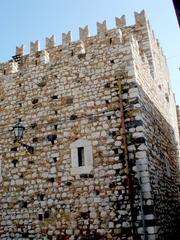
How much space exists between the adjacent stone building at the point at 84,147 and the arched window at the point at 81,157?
0.03 metres

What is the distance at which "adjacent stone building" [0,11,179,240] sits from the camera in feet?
26.9

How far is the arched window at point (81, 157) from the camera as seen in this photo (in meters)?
8.70

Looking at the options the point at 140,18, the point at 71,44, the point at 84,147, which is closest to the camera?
the point at 84,147

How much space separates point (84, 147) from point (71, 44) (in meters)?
3.40

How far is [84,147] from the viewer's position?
29.1 ft

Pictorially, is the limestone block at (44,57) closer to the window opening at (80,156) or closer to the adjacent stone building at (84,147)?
the adjacent stone building at (84,147)

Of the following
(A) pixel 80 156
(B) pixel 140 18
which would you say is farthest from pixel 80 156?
(B) pixel 140 18

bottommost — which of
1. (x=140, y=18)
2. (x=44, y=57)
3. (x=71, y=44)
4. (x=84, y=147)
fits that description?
(x=84, y=147)

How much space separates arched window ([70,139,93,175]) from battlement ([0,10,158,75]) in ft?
9.28

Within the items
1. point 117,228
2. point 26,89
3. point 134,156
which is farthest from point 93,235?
point 26,89

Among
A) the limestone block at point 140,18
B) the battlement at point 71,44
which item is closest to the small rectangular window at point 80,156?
the battlement at point 71,44

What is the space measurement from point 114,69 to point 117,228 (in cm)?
436

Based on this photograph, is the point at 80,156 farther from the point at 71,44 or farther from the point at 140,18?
the point at 140,18

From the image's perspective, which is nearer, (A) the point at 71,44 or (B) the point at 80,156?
(B) the point at 80,156
